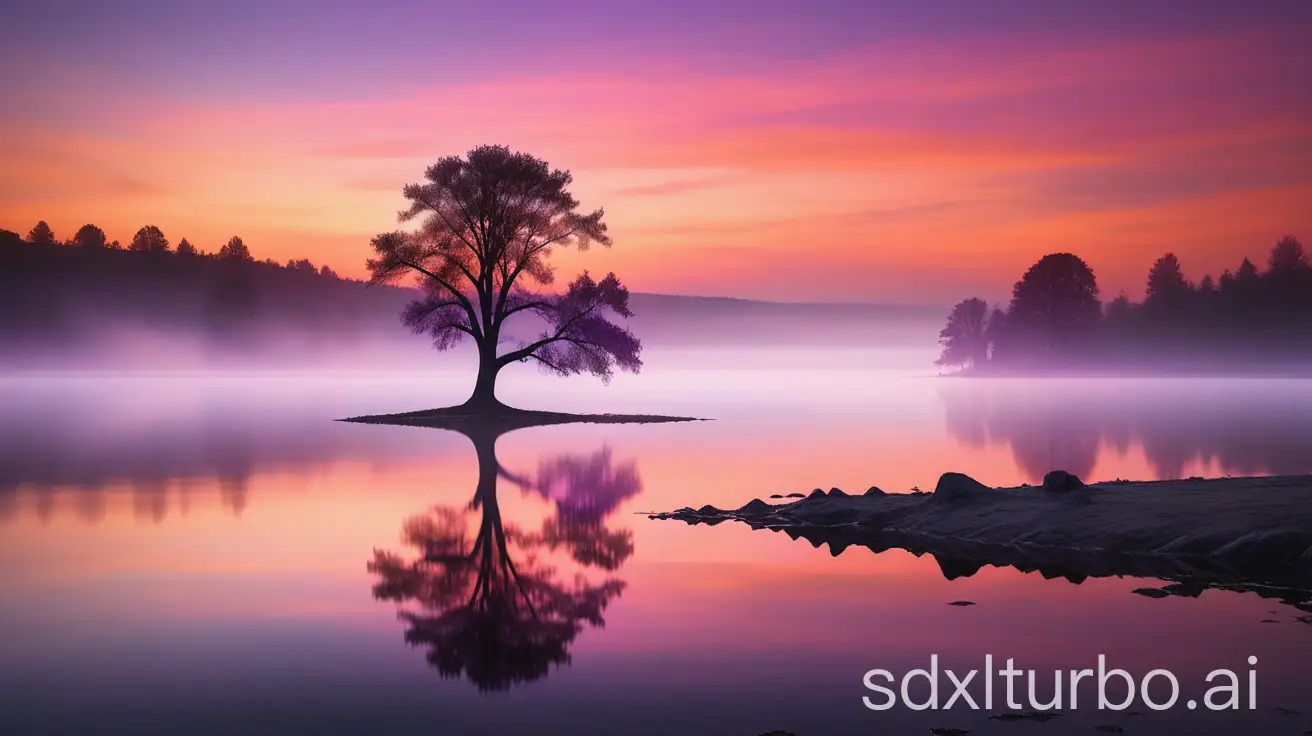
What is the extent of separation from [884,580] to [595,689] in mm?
7093

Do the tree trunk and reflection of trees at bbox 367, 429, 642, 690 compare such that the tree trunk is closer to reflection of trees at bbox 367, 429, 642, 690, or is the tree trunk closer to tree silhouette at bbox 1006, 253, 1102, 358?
reflection of trees at bbox 367, 429, 642, 690

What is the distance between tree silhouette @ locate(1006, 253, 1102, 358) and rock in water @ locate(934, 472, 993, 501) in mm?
150403

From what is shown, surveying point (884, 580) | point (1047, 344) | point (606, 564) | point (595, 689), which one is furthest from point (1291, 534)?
point (1047, 344)

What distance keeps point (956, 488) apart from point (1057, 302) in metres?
153

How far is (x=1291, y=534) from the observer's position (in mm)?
17688

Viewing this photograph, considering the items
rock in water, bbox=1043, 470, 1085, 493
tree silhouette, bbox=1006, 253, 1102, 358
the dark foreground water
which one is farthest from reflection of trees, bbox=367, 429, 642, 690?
tree silhouette, bbox=1006, 253, 1102, 358

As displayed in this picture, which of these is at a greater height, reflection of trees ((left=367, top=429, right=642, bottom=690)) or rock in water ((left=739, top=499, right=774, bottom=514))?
rock in water ((left=739, top=499, right=774, bottom=514))

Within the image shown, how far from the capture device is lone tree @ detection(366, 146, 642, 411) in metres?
62.3

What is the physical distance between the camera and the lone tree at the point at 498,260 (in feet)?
204

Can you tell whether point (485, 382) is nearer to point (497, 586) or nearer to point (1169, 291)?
point (497, 586)

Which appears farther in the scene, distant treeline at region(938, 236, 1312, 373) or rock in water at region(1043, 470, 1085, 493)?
distant treeline at region(938, 236, 1312, 373)

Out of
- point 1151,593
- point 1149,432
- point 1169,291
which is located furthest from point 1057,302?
point 1151,593

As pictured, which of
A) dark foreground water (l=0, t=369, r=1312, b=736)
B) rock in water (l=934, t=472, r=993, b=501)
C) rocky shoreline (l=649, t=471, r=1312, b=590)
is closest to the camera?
dark foreground water (l=0, t=369, r=1312, b=736)

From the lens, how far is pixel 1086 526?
20.4 meters
